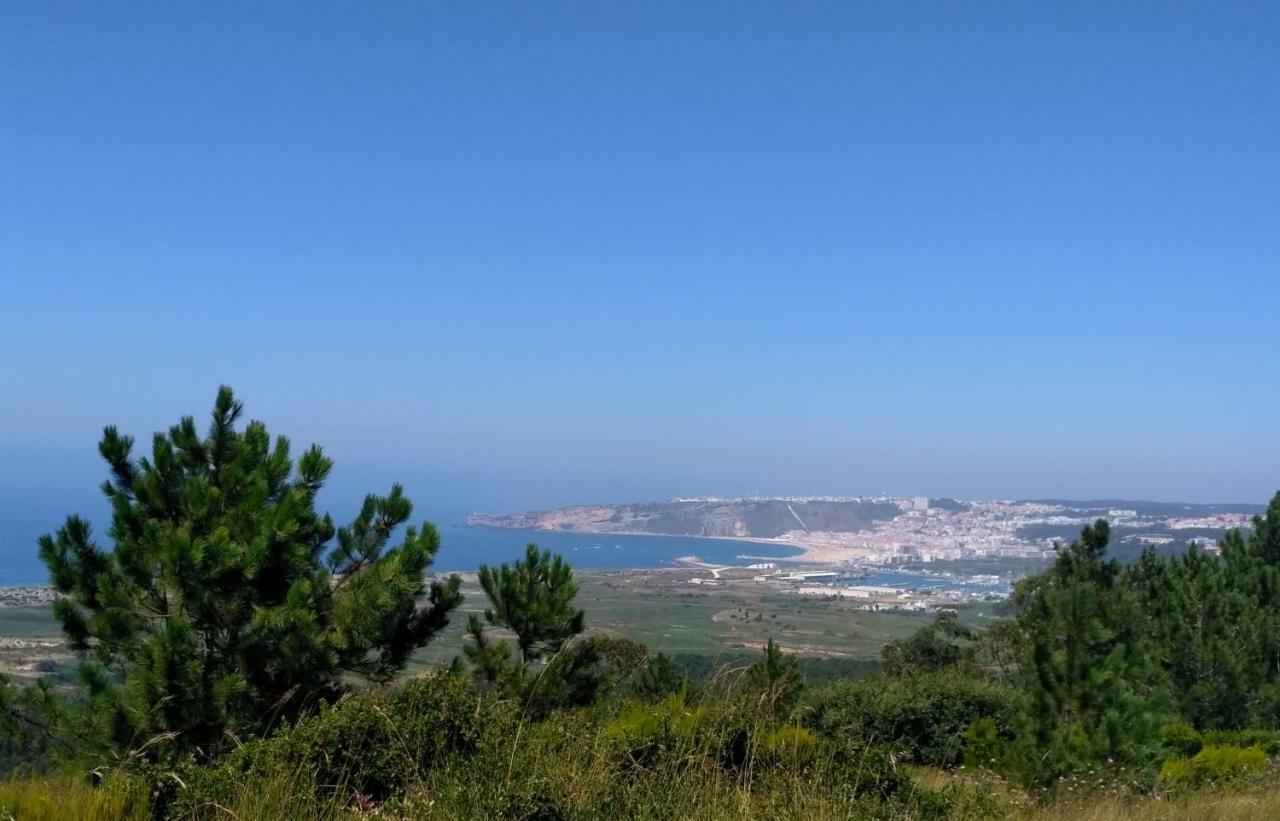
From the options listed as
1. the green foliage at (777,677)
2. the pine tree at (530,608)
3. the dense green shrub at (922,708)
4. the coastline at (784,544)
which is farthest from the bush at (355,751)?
the coastline at (784,544)

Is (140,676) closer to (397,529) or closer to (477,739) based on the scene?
(397,529)

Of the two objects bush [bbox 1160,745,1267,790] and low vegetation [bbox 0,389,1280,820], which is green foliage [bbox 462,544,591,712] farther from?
bush [bbox 1160,745,1267,790]

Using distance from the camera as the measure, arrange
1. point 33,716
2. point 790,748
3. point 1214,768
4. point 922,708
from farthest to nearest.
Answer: point 922,708
point 1214,768
point 33,716
point 790,748

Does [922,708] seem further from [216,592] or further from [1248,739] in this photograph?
[216,592]

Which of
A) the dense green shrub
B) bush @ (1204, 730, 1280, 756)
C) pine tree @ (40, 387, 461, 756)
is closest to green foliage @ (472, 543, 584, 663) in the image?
pine tree @ (40, 387, 461, 756)

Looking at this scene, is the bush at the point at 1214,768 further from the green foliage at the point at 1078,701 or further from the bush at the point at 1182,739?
the bush at the point at 1182,739

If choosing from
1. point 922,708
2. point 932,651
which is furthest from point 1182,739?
point 932,651
